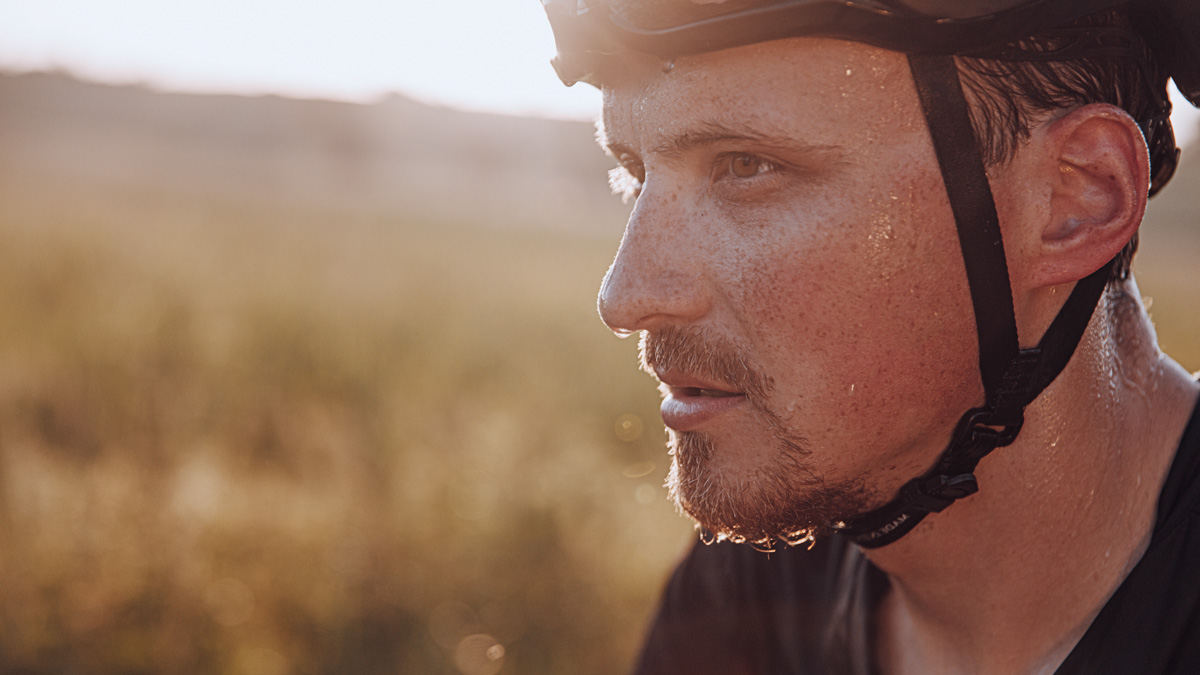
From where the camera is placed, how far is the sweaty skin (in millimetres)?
1793

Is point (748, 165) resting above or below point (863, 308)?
above

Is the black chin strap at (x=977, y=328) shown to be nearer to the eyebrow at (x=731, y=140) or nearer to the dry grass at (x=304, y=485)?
the eyebrow at (x=731, y=140)

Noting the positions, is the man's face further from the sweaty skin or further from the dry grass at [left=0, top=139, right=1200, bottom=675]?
the dry grass at [left=0, top=139, right=1200, bottom=675]

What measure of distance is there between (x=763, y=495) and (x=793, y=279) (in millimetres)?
506

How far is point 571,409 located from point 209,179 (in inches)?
976

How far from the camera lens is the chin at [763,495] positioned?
191cm

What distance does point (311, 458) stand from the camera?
628 cm

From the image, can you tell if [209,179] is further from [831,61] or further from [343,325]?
[831,61]

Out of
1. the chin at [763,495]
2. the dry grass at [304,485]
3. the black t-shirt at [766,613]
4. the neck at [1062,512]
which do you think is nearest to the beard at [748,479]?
the chin at [763,495]

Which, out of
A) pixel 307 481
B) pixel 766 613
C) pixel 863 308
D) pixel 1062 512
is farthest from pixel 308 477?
pixel 1062 512

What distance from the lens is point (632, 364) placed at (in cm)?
1031

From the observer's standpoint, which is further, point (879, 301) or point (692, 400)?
point (692, 400)

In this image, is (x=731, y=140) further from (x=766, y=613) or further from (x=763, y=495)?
(x=766, y=613)

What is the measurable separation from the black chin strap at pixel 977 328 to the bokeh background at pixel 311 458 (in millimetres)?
3114
